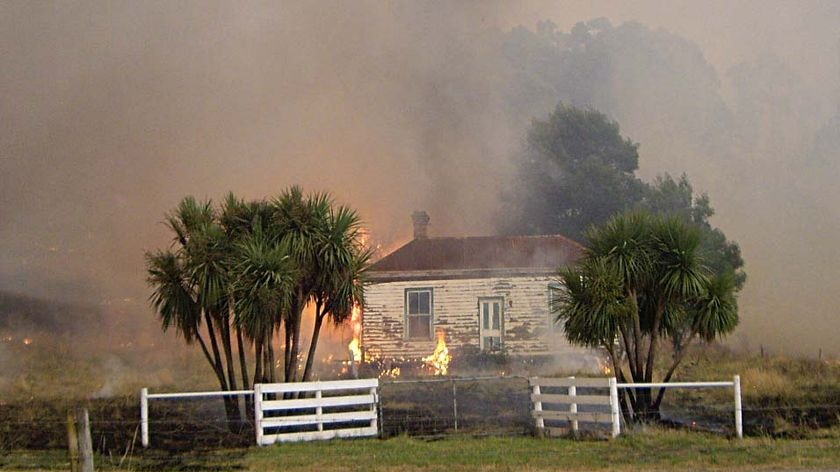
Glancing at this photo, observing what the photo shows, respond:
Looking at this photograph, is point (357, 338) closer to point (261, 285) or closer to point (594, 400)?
point (261, 285)

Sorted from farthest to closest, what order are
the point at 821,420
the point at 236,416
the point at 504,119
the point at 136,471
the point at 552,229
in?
the point at 504,119, the point at 552,229, the point at 236,416, the point at 821,420, the point at 136,471

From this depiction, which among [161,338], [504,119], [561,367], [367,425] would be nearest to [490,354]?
[561,367]

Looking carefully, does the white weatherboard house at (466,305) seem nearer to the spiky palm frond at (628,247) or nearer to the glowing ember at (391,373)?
the glowing ember at (391,373)

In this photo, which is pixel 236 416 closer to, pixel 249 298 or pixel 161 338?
pixel 249 298

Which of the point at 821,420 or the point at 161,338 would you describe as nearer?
the point at 821,420

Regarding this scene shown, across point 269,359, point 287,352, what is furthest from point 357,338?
point 269,359

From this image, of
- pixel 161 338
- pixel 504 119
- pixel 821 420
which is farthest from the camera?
pixel 504 119

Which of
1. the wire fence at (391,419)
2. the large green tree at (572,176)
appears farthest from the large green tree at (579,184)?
the wire fence at (391,419)

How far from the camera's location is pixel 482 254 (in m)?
37.5

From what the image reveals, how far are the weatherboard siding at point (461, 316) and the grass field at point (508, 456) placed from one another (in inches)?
694

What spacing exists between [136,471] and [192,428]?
564cm

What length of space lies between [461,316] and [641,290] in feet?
48.9

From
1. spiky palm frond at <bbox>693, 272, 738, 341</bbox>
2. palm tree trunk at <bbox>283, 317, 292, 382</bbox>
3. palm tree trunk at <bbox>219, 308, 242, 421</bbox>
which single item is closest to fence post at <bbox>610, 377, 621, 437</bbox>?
spiky palm frond at <bbox>693, 272, 738, 341</bbox>

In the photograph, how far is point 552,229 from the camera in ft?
177
